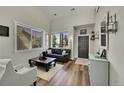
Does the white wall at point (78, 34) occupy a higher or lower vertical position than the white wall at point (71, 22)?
lower

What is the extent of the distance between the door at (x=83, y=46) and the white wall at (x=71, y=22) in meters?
0.89

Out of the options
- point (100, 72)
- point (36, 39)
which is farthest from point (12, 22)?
point (100, 72)

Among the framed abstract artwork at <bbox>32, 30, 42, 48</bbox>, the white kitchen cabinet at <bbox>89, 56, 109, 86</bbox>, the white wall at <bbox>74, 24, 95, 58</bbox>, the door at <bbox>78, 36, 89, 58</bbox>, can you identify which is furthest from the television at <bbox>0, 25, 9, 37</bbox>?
the door at <bbox>78, 36, 89, 58</bbox>

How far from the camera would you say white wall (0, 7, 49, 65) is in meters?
3.40

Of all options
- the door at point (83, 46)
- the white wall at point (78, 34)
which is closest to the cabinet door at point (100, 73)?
the white wall at point (78, 34)

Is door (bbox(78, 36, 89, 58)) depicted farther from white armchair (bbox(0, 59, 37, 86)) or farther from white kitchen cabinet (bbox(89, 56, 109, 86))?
white armchair (bbox(0, 59, 37, 86))

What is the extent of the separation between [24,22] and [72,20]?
3.46 m

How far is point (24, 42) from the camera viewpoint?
4.49 meters

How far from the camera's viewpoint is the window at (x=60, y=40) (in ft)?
22.5

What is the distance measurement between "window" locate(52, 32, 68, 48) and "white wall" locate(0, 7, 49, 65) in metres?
1.98

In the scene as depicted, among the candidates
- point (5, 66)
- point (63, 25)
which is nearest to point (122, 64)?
point (5, 66)

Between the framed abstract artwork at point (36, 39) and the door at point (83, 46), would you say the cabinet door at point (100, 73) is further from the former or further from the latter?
the door at point (83, 46)

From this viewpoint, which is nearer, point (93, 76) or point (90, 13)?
point (93, 76)
